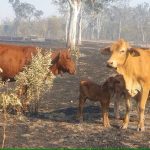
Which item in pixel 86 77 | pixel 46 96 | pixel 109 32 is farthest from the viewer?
pixel 109 32

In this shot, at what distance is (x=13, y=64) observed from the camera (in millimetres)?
11719

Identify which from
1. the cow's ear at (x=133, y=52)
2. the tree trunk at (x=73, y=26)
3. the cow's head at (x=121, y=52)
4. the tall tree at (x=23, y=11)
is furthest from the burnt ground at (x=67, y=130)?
the tall tree at (x=23, y=11)

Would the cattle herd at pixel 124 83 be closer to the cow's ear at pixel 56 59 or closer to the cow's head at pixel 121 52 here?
the cow's head at pixel 121 52

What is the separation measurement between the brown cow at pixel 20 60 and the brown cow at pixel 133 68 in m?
2.77

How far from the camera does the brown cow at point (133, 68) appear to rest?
927cm

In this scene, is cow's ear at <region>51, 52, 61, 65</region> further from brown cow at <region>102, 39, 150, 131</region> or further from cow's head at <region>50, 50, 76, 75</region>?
brown cow at <region>102, 39, 150, 131</region>

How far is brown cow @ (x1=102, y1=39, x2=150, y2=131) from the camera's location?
9.27 meters

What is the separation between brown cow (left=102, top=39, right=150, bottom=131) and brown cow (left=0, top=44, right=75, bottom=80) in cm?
277

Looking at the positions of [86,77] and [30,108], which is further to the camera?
[86,77]

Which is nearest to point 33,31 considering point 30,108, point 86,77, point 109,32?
point 109,32

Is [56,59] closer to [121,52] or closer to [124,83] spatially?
[124,83]

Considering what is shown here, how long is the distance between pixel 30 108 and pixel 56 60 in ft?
5.17

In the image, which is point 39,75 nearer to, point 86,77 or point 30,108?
point 30,108

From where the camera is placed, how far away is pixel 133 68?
9.38 meters
